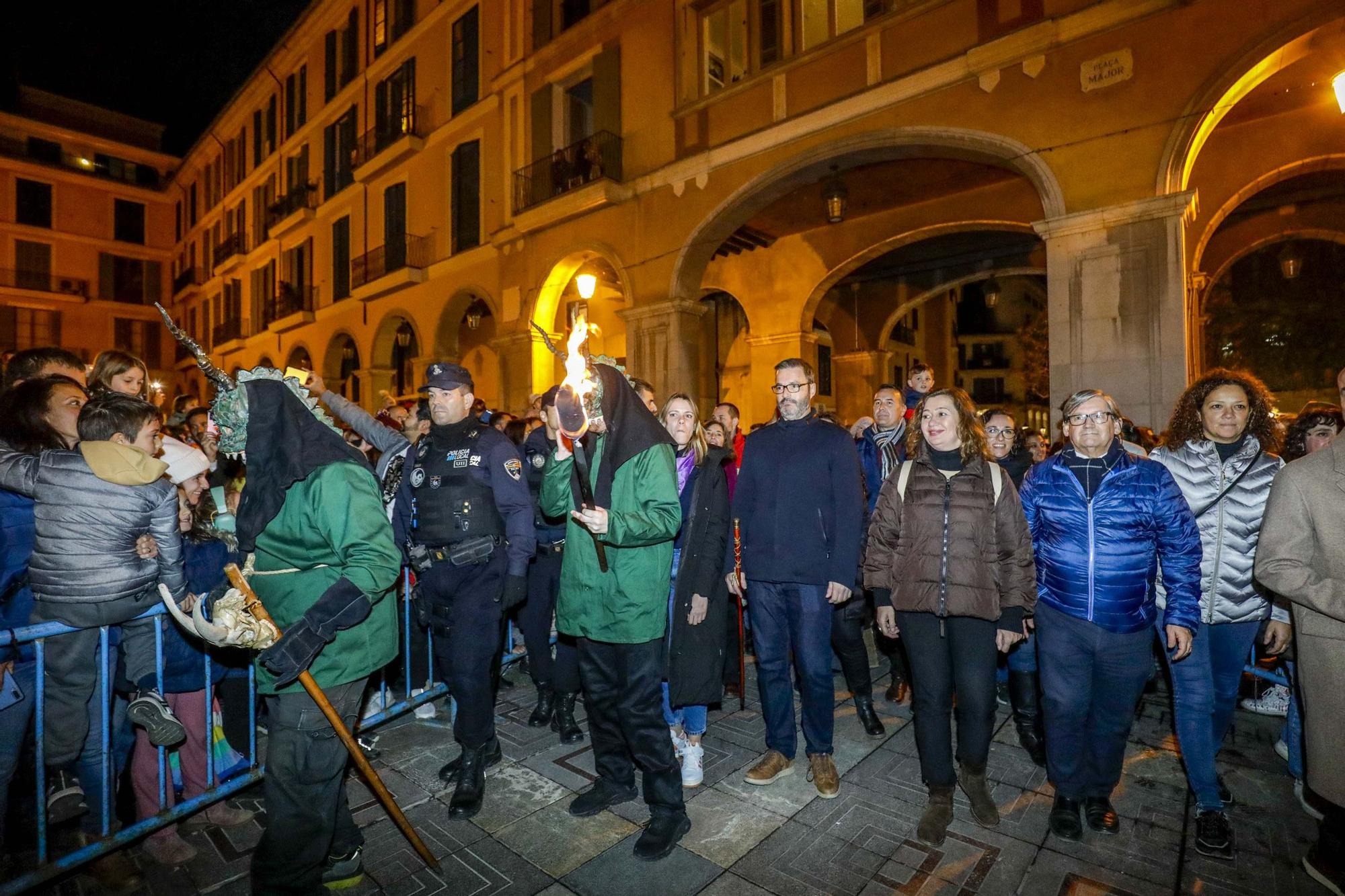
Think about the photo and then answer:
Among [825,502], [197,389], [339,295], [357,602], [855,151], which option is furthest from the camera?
[197,389]

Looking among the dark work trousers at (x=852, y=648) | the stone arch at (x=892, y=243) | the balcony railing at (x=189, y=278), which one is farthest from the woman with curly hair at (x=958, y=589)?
the balcony railing at (x=189, y=278)

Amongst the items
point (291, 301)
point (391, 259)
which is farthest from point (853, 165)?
point (291, 301)

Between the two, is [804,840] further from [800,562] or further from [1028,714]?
[1028,714]

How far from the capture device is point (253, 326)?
24.9m

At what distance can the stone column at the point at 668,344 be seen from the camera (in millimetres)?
11438

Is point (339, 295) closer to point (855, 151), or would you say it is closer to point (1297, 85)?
point (855, 151)

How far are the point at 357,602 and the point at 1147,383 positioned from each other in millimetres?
8168

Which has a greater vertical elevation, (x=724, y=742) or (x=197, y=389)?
(x=197, y=389)

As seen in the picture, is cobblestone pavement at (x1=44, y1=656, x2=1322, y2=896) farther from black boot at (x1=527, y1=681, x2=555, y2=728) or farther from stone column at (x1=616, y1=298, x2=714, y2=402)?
stone column at (x1=616, y1=298, x2=714, y2=402)

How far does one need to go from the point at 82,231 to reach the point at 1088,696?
43016 mm

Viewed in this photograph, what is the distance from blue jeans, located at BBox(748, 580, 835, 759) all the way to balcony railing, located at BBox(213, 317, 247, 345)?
27972 mm

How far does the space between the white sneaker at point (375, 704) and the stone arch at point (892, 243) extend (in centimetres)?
1051

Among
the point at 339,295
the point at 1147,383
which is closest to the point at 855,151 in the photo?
the point at 1147,383

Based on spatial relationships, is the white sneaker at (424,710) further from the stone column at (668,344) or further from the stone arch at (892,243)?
the stone arch at (892,243)
